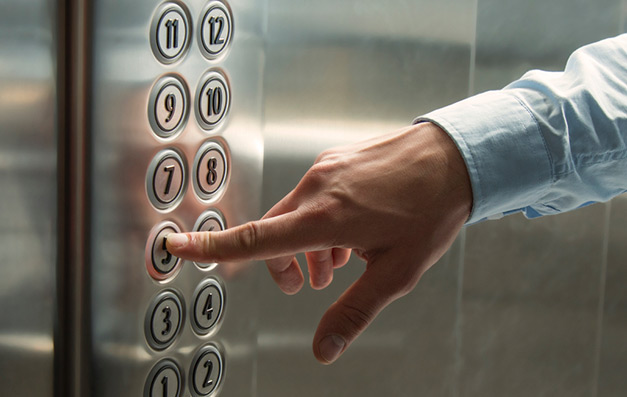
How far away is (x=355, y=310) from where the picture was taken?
19.6 inches

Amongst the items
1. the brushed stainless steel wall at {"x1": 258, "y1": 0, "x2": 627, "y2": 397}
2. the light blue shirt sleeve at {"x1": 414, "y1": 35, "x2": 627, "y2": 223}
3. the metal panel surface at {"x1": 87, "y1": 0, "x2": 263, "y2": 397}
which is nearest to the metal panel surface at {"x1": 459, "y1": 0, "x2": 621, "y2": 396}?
the brushed stainless steel wall at {"x1": 258, "y1": 0, "x2": 627, "y2": 397}

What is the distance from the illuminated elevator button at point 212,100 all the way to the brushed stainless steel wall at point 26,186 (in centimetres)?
12

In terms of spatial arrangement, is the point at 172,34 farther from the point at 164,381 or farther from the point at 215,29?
the point at 164,381

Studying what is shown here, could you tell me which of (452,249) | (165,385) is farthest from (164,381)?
(452,249)

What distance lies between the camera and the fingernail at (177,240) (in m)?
0.50

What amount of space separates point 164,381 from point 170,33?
0.27 meters

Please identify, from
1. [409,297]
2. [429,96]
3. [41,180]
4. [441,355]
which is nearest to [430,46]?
[429,96]

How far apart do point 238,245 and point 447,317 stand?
1.80ft

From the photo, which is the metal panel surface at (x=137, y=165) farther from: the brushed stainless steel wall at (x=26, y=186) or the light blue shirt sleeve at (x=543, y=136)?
the light blue shirt sleeve at (x=543, y=136)

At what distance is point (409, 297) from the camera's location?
0.90m

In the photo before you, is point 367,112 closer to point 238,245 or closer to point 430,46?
point 430,46

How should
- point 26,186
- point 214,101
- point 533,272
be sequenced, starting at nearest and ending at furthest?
point 26,186, point 214,101, point 533,272

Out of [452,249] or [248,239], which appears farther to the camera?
[452,249]

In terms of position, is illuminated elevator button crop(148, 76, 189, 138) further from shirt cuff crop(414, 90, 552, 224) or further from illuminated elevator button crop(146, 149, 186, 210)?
shirt cuff crop(414, 90, 552, 224)
